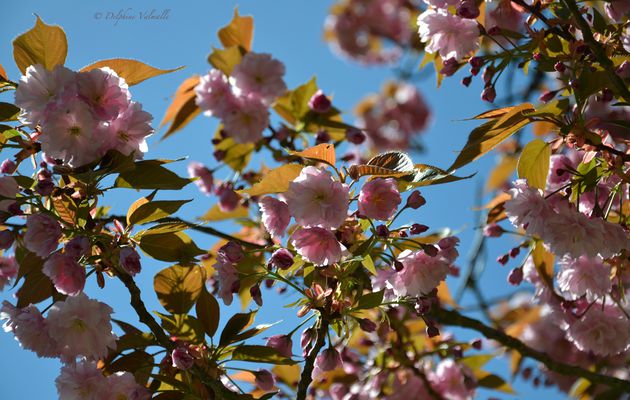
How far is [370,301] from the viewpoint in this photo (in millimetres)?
1436

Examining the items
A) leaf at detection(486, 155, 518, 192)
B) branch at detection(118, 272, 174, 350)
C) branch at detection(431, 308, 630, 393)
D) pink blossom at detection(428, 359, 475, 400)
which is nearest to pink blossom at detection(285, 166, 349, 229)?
branch at detection(118, 272, 174, 350)

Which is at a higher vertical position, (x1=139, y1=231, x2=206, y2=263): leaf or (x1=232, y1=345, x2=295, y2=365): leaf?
(x1=139, y1=231, x2=206, y2=263): leaf

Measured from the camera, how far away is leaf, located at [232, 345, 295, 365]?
5.09ft

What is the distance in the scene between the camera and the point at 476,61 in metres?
1.71

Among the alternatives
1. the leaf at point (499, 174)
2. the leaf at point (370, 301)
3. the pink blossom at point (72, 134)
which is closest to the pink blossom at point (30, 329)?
the pink blossom at point (72, 134)

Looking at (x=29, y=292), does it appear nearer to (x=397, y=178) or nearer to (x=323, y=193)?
(x=323, y=193)

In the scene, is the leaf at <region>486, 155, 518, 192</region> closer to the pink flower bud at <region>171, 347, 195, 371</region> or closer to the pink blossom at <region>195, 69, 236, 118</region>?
the pink blossom at <region>195, 69, 236, 118</region>

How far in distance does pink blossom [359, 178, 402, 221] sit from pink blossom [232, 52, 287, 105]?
41.9 inches

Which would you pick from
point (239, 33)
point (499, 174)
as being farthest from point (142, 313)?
point (499, 174)

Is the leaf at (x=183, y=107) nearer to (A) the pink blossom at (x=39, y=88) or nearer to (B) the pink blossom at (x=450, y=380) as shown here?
(A) the pink blossom at (x=39, y=88)

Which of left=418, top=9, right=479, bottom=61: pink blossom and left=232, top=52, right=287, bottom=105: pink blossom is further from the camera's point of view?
left=232, top=52, right=287, bottom=105: pink blossom

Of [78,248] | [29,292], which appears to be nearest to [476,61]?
[78,248]

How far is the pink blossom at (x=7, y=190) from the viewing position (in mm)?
1462

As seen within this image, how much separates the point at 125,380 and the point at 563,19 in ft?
4.24
